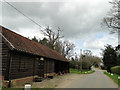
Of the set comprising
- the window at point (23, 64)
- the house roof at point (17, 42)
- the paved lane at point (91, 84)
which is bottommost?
the paved lane at point (91, 84)

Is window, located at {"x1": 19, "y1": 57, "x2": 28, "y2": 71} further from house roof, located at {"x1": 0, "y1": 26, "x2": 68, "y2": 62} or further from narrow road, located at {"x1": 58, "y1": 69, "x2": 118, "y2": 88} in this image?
narrow road, located at {"x1": 58, "y1": 69, "x2": 118, "y2": 88}

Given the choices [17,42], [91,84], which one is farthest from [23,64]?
[91,84]

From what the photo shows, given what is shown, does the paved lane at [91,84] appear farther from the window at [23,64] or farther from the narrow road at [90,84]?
the window at [23,64]

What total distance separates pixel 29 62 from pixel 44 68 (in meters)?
4.26

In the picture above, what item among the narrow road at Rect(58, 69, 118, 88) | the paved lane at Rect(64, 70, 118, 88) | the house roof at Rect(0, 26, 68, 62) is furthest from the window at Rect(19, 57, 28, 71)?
the paved lane at Rect(64, 70, 118, 88)

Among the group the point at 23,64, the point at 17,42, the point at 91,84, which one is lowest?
the point at 91,84

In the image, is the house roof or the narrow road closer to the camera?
the house roof

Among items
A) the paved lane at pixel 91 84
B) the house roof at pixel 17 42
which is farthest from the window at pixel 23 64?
the paved lane at pixel 91 84

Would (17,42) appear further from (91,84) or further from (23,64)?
(91,84)

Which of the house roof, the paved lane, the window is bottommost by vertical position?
the paved lane

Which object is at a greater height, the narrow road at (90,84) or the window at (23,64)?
the window at (23,64)

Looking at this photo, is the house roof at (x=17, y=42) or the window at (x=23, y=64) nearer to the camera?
the house roof at (x=17, y=42)

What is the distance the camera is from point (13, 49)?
8844 millimetres

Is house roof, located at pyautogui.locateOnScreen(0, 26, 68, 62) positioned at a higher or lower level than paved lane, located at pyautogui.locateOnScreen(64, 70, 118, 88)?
higher
